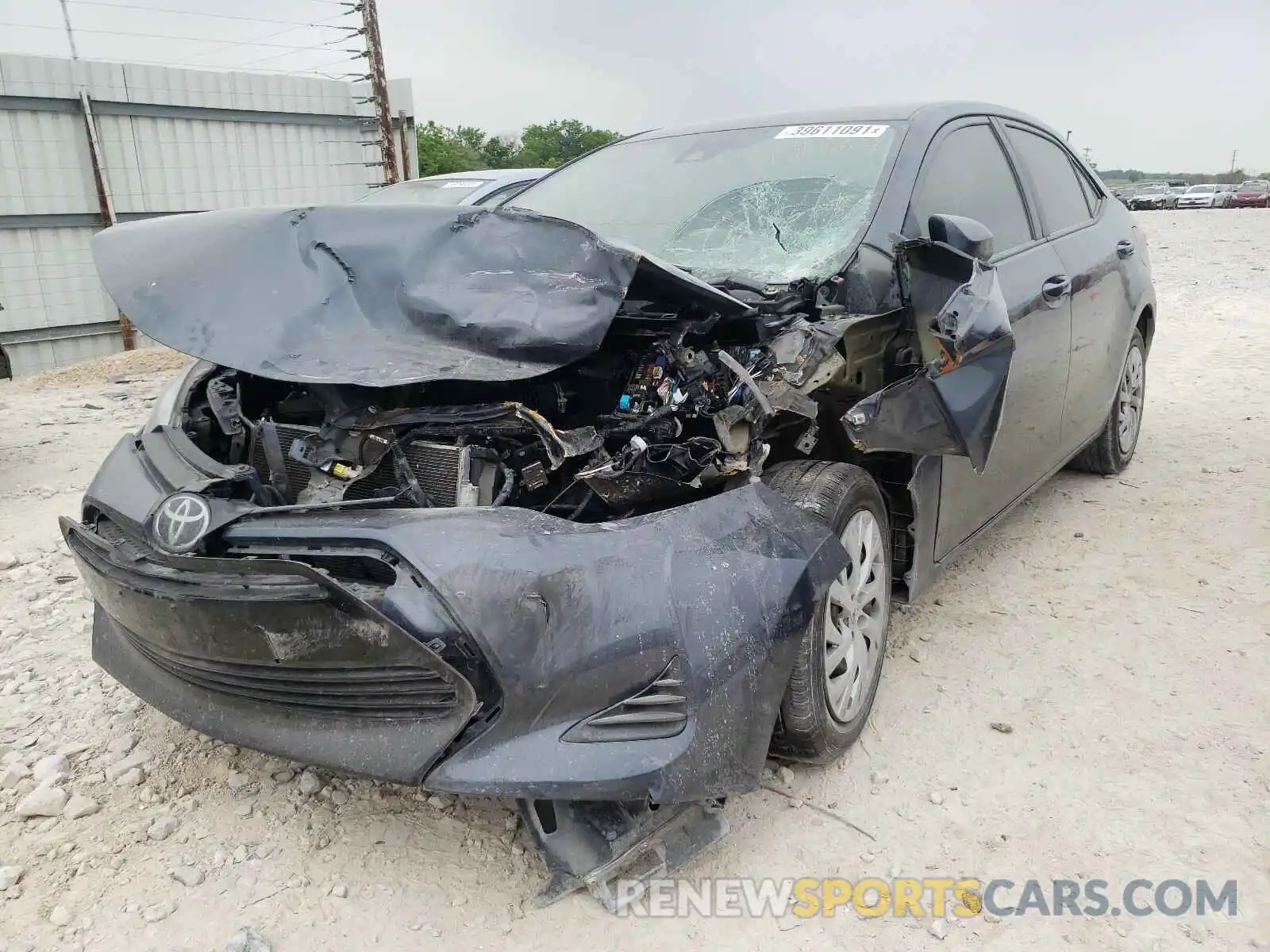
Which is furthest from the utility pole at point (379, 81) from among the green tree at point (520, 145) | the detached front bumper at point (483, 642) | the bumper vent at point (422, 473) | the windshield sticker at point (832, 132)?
the green tree at point (520, 145)

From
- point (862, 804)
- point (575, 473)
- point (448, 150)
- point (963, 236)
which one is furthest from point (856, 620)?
point (448, 150)

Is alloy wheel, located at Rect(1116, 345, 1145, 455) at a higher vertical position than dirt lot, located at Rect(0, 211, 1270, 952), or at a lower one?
higher

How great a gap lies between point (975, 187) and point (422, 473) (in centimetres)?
237

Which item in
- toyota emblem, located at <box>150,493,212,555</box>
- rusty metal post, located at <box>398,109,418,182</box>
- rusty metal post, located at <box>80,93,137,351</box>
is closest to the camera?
toyota emblem, located at <box>150,493,212,555</box>

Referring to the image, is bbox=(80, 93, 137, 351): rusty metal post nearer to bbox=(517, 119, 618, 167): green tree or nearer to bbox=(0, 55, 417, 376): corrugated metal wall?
bbox=(0, 55, 417, 376): corrugated metal wall

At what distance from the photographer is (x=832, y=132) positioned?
3.42 metres

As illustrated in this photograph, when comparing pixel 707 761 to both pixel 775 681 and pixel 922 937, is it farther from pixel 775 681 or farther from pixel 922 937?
pixel 922 937

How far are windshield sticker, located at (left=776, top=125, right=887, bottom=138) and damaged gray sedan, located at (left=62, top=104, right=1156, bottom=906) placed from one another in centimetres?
3

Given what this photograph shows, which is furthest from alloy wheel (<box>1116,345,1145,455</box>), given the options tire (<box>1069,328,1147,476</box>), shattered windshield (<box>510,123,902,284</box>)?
shattered windshield (<box>510,123,902,284</box>)

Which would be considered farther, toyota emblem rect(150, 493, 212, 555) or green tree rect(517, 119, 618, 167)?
green tree rect(517, 119, 618, 167)

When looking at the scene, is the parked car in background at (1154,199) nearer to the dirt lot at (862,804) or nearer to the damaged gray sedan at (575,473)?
the dirt lot at (862,804)

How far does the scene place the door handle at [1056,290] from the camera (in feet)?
11.4

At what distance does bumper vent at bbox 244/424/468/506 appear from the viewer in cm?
229

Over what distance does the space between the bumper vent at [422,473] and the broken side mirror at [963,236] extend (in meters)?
1.52
